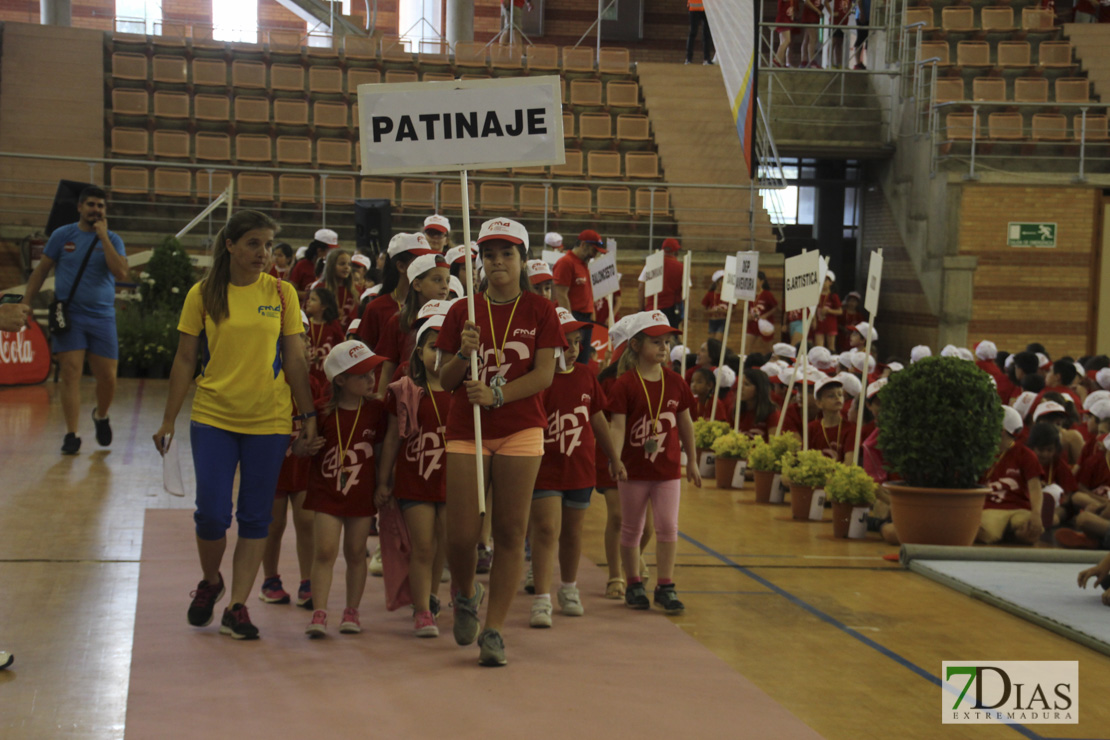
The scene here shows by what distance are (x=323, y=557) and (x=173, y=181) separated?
1641 cm

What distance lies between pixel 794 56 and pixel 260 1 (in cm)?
1549

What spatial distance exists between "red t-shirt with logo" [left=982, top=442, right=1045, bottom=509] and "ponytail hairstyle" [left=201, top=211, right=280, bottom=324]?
18.2 ft

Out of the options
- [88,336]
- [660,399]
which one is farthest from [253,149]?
[660,399]

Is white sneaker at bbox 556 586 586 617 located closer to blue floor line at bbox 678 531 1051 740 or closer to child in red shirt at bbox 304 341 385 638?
child in red shirt at bbox 304 341 385 638

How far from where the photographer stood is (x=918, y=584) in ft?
22.4

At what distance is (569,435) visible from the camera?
5730 mm

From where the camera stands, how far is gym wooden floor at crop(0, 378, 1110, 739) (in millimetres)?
4383

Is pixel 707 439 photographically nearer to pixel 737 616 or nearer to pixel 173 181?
pixel 737 616

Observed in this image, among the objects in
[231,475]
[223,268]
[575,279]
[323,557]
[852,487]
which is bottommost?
[852,487]

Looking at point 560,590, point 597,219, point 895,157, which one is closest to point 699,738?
point 560,590

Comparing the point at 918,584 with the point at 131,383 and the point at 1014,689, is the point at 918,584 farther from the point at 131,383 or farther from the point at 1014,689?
the point at 131,383

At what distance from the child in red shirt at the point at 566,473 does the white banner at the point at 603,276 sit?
214 inches

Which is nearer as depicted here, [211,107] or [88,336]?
[88,336]

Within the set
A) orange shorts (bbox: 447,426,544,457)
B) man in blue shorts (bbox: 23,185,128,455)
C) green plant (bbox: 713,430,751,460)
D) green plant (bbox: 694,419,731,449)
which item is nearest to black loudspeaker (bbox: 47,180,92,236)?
man in blue shorts (bbox: 23,185,128,455)
